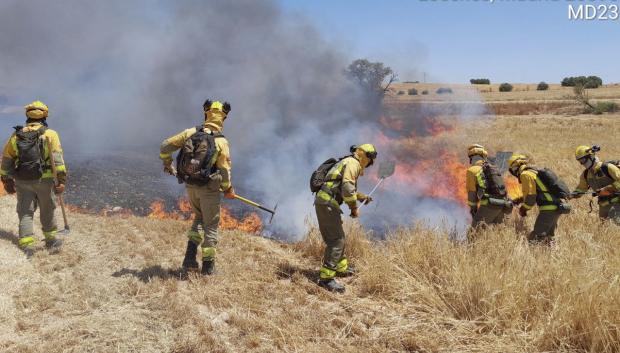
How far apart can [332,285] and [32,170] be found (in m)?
3.92

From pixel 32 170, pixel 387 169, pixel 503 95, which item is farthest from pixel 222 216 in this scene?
pixel 503 95

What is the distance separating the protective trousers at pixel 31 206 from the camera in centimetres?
565

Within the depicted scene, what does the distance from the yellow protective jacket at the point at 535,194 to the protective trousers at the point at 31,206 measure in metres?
6.18

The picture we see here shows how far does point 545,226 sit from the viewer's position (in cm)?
593

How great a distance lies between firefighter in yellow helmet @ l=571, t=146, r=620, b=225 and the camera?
21.0 feet

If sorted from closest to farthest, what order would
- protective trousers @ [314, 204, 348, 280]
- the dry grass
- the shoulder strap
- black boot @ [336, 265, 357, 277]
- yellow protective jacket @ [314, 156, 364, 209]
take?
the dry grass → yellow protective jacket @ [314, 156, 364, 209] → protective trousers @ [314, 204, 348, 280] → black boot @ [336, 265, 357, 277] → the shoulder strap

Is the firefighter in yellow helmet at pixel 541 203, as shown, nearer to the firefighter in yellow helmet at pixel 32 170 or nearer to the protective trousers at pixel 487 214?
the protective trousers at pixel 487 214

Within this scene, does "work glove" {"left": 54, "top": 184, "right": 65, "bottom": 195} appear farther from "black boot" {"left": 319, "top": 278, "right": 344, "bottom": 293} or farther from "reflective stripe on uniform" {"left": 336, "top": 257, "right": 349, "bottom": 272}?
"reflective stripe on uniform" {"left": 336, "top": 257, "right": 349, "bottom": 272}

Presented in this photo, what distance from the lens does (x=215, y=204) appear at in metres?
5.00

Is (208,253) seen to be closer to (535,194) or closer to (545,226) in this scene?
(535,194)

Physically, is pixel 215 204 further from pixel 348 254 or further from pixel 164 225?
pixel 164 225

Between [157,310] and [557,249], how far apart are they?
4135 mm

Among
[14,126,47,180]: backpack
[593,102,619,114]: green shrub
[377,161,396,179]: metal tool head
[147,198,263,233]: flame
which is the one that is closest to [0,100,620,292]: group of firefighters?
[14,126,47,180]: backpack

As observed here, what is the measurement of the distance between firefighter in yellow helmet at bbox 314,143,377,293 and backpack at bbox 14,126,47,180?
11.5 ft
